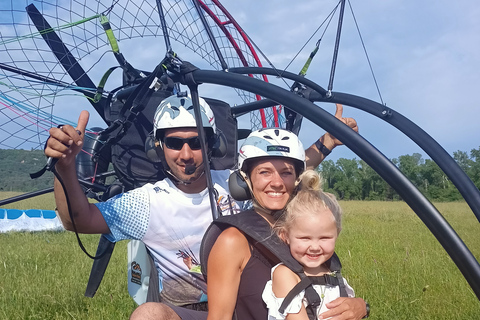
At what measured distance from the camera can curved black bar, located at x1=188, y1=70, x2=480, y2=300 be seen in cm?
158

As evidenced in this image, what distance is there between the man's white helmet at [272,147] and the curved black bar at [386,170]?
346mm

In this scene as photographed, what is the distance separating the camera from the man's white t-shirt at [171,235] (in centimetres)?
259

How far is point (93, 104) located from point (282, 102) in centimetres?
197

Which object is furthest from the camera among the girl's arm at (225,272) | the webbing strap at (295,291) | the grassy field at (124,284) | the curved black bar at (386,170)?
the grassy field at (124,284)

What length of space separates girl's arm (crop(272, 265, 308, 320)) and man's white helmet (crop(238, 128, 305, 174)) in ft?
1.99

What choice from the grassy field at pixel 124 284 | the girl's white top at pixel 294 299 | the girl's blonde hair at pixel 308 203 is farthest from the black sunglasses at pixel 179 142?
the grassy field at pixel 124 284

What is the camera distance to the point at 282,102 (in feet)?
6.54

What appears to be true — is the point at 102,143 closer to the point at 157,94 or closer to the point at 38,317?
the point at 157,94

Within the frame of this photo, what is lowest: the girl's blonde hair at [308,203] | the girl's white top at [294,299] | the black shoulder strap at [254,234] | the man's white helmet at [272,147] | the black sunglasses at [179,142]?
the girl's white top at [294,299]

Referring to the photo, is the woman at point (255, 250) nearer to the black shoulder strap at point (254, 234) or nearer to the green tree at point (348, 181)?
the black shoulder strap at point (254, 234)

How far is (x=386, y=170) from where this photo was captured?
1.70 meters

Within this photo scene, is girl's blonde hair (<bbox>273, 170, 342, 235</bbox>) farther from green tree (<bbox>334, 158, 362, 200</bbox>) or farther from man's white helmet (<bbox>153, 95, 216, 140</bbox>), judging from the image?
green tree (<bbox>334, 158, 362, 200</bbox>)

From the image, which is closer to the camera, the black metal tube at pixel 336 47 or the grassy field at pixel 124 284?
the black metal tube at pixel 336 47

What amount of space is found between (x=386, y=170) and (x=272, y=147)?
2.37 feet
